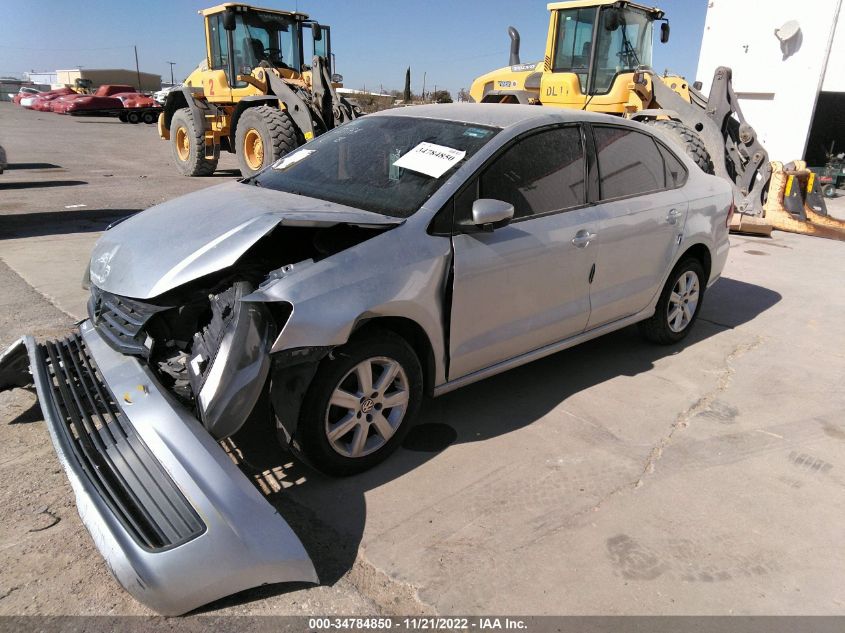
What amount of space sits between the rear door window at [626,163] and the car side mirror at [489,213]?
112 cm

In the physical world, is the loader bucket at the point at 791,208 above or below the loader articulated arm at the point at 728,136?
below

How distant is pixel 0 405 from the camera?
142 inches

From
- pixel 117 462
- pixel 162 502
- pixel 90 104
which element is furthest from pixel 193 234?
pixel 90 104

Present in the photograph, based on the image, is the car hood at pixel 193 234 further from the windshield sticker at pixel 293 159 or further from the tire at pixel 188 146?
the tire at pixel 188 146

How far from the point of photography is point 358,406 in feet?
9.75

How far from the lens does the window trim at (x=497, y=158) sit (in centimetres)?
323

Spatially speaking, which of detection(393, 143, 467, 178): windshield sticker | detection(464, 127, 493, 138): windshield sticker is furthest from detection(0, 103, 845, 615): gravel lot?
detection(464, 127, 493, 138): windshield sticker

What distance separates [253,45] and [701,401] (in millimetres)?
11921

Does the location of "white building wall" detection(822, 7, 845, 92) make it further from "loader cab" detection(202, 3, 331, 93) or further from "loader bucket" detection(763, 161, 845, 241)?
"loader cab" detection(202, 3, 331, 93)

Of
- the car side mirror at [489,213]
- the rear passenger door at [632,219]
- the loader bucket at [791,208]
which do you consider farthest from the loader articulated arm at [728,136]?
the car side mirror at [489,213]

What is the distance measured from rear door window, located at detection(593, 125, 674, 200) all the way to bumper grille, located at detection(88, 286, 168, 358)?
9.17ft

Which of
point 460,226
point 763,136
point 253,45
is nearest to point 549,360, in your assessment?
point 460,226

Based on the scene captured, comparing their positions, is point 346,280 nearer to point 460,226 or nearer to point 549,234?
point 460,226

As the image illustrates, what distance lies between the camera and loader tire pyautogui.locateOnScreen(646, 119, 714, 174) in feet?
29.9
